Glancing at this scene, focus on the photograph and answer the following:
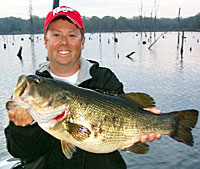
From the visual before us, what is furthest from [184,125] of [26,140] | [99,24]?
[99,24]

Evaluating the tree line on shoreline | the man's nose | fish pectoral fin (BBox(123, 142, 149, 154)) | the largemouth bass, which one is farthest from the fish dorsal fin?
the tree line on shoreline

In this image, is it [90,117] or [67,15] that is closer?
[90,117]

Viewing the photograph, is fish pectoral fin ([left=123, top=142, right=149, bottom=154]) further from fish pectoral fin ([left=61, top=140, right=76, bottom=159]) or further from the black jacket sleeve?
the black jacket sleeve

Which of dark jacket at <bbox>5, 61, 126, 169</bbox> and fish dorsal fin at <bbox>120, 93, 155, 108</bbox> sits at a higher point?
fish dorsal fin at <bbox>120, 93, 155, 108</bbox>

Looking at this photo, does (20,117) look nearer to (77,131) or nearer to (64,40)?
(77,131)

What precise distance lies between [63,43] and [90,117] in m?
1.35

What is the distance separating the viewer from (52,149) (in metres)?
3.65

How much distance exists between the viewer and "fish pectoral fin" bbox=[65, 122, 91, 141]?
2.79 meters

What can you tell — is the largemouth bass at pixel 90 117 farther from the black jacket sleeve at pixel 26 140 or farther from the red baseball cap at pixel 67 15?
the red baseball cap at pixel 67 15

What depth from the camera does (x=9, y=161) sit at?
520 centimetres

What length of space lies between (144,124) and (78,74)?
1.30m

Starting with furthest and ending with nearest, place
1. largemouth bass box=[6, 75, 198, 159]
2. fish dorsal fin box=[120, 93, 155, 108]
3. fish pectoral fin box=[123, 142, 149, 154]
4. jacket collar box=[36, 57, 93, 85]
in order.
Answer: jacket collar box=[36, 57, 93, 85] < fish dorsal fin box=[120, 93, 155, 108] < fish pectoral fin box=[123, 142, 149, 154] < largemouth bass box=[6, 75, 198, 159]

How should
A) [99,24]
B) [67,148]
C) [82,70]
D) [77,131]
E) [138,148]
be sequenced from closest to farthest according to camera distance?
[77,131], [67,148], [138,148], [82,70], [99,24]

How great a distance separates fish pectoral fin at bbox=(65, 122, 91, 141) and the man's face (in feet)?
3.95
